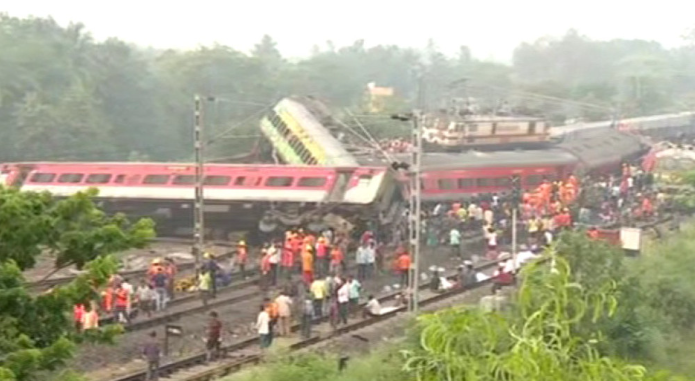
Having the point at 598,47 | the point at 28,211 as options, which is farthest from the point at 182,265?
the point at 598,47

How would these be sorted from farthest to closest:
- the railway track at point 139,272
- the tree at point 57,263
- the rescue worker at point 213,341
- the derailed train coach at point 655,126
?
the derailed train coach at point 655,126 < the railway track at point 139,272 < the rescue worker at point 213,341 < the tree at point 57,263

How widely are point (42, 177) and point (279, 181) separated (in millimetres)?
Answer: 6075

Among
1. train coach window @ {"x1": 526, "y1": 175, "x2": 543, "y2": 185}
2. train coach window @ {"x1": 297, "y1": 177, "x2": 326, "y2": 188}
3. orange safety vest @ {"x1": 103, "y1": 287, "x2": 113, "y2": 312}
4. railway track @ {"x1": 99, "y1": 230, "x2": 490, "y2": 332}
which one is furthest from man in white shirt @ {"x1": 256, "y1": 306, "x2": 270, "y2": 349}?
train coach window @ {"x1": 526, "y1": 175, "x2": 543, "y2": 185}

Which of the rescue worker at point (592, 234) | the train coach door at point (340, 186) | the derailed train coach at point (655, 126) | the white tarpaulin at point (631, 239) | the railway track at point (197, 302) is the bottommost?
the railway track at point (197, 302)

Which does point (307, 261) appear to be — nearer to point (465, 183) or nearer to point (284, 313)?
point (284, 313)

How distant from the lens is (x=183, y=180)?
2355cm

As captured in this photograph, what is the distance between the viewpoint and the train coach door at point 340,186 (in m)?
21.7

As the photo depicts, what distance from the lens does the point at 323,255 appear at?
18.5 m

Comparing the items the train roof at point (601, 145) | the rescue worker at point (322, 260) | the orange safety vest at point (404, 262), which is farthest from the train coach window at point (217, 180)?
the train roof at point (601, 145)

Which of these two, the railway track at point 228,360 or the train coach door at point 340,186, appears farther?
the train coach door at point 340,186

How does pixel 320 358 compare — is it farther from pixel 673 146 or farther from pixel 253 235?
pixel 673 146

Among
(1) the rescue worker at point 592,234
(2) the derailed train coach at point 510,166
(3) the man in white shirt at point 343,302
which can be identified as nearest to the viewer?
(3) the man in white shirt at point 343,302

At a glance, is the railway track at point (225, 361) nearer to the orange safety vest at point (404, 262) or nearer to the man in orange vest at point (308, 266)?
the man in orange vest at point (308, 266)

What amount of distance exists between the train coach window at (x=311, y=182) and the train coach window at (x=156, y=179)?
3.31 metres
